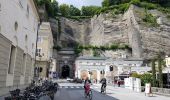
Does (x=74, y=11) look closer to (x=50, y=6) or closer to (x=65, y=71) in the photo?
(x=50, y=6)

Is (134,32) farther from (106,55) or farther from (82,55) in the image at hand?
(82,55)

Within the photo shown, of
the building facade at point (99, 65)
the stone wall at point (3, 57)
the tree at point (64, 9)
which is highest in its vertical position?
the tree at point (64, 9)

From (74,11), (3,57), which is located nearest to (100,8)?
(74,11)

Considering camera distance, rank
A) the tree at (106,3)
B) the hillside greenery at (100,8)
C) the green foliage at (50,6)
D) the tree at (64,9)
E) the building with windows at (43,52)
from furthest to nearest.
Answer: the tree at (64,9)
the tree at (106,3)
the hillside greenery at (100,8)
the green foliage at (50,6)
the building with windows at (43,52)

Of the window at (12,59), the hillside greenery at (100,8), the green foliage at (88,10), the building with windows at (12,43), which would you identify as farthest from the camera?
the green foliage at (88,10)

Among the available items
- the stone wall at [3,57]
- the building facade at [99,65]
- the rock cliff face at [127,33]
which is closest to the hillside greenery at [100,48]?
the rock cliff face at [127,33]

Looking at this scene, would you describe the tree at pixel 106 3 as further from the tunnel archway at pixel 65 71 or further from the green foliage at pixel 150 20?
the tunnel archway at pixel 65 71

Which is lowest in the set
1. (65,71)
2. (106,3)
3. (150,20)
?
(65,71)

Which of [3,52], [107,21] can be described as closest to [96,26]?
[107,21]

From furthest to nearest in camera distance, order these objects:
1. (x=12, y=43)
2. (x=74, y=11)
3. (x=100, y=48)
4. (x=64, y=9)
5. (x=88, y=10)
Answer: (x=74, y=11) → (x=88, y=10) → (x=64, y=9) → (x=100, y=48) → (x=12, y=43)

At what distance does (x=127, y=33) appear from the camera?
92.4 meters

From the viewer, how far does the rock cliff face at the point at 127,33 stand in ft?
277

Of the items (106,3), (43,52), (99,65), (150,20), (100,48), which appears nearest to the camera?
(43,52)

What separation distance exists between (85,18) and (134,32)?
2984 cm
